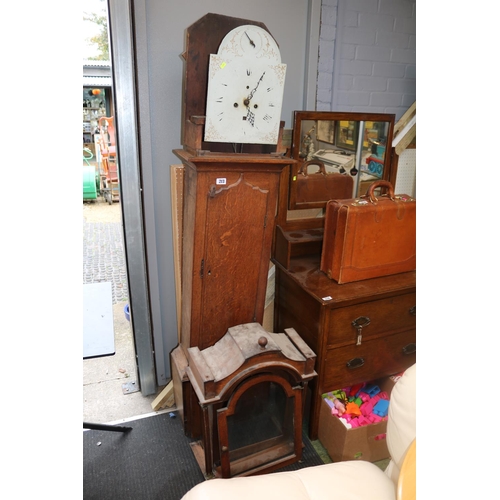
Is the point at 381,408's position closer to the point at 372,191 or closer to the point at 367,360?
the point at 367,360

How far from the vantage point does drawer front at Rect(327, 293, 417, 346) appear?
1.92 metres

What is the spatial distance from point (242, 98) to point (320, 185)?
84cm

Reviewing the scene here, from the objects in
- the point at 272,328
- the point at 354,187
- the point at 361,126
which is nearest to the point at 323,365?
the point at 272,328

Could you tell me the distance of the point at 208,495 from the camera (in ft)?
3.76

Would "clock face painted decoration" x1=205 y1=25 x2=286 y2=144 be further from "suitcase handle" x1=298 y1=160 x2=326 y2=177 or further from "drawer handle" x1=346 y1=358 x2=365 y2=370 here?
"drawer handle" x1=346 y1=358 x2=365 y2=370

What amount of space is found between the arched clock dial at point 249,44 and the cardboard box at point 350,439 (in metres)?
1.63

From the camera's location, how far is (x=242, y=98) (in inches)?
63.0

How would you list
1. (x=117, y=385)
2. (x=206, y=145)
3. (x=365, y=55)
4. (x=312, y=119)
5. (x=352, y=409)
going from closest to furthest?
(x=206, y=145) < (x=352, y=409) < (x=312, y=119) < (x=365, y=55) < (x=117, y=385)

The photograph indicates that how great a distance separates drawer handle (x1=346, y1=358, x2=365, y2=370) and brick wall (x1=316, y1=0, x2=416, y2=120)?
136 centimetres

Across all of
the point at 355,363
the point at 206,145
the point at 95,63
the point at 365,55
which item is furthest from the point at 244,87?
the point at 95,63

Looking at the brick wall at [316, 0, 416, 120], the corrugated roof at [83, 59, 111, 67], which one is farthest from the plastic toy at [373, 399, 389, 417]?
the corrugated roof at [83, 59, 111, 67]

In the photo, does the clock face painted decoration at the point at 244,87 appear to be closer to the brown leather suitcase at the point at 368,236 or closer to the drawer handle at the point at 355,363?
the brown leather suitcase at the point at 368,236
